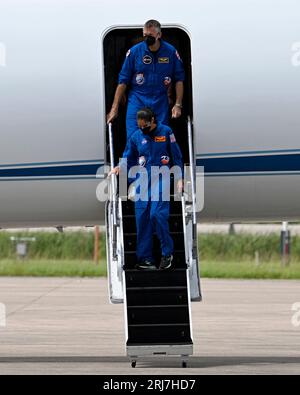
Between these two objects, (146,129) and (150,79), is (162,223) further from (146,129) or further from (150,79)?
(150,79)

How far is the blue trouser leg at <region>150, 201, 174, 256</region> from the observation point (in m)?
17.6

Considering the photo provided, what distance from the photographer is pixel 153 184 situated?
58.4 ft

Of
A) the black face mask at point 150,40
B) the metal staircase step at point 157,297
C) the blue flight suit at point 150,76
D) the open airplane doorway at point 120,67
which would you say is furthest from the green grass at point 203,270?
the black face mask at point 150,40

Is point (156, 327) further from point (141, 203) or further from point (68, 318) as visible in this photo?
point (68, 318)

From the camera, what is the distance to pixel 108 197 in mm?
18328

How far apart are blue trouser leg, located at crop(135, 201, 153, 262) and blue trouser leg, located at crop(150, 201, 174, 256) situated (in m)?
0.08

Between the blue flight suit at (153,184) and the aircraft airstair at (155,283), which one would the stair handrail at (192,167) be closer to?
the aircraft airstair at (155,283)

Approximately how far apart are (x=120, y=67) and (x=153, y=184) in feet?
6.06

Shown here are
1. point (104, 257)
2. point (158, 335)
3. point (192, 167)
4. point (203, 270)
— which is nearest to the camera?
point (158, 335)

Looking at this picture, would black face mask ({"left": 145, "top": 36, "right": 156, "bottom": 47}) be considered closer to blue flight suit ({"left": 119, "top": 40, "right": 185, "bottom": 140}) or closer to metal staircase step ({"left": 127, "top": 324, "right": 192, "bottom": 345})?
blue flight suit ({"left": 119, "top": 40, "right": 185, "bottom": 140})

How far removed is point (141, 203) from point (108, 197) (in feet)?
2.40

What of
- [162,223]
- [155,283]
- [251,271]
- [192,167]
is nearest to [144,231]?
[162,223]

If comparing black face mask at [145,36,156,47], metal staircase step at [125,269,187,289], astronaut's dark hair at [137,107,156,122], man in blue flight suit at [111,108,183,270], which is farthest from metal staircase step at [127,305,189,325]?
black face mask at [145,36,156,47]
